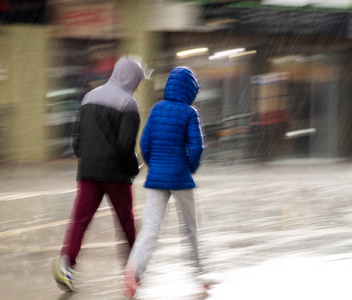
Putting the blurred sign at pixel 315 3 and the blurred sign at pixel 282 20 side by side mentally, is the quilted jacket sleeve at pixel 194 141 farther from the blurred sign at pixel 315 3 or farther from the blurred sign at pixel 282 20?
the blurred sign at pixel 315 3

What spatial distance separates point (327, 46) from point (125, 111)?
59.1 feet

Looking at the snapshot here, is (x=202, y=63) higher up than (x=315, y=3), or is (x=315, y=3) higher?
(x=315, y=3)

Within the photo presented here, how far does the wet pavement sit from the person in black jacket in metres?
0.31

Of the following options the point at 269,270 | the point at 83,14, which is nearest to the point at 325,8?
the point at 83,14

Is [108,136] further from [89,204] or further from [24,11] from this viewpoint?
[24,11]

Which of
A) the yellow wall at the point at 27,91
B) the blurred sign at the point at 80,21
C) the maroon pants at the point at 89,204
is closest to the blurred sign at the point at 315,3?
the blurred sign at the point at 80,21

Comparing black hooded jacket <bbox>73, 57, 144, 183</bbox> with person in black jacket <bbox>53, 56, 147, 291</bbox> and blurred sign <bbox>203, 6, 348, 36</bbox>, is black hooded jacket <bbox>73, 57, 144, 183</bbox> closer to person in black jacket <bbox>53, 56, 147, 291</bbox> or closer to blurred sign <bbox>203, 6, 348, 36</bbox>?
person in black jacket <bbox>53, 56, 147, 291</bbox>

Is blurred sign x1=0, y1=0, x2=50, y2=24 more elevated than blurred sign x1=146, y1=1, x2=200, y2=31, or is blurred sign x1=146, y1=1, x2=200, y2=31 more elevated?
blurred sign x1=0, y1=0, x2=50, y2=24

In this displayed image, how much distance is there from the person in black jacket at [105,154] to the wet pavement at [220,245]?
0.31 metres

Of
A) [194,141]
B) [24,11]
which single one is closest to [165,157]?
[194,141]

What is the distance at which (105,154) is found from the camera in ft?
19.7

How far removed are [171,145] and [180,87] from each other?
1.51 feet

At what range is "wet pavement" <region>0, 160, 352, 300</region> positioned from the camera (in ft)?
20.2

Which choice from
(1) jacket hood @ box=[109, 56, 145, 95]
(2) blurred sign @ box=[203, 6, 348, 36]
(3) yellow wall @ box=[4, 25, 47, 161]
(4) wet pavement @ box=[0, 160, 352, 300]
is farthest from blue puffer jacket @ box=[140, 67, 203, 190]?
(2) blurred sign @ box=[203, 6, 348, 36]
